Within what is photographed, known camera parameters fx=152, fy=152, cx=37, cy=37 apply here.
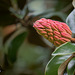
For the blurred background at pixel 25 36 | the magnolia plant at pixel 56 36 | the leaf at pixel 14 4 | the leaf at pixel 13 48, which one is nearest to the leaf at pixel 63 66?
the magnolia plant at pixel 56 36

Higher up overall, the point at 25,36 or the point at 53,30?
the point at 53,30

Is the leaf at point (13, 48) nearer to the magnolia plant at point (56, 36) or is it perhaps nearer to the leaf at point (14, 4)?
the leaf at point (14, 4)

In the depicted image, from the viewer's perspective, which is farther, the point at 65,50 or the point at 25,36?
the point at 25,36

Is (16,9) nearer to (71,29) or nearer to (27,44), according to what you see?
(27,44)

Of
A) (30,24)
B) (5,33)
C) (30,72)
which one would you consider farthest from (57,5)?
(30,72)

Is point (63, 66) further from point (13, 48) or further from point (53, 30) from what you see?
point (13, 48)

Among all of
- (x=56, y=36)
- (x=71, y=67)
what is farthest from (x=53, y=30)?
(x=71, y=67)

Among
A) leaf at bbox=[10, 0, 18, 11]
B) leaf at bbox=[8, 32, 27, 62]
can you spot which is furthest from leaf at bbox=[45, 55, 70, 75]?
leaf at bbox=[10, 0, 18, 11]
